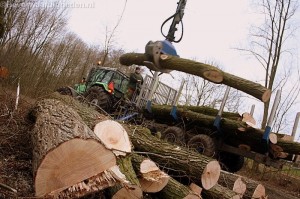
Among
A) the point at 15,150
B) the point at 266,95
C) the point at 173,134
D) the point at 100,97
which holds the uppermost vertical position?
the point at 266,95

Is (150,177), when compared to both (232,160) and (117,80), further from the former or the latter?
(117,80)

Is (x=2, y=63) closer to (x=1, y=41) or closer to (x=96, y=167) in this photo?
(x=1, y=41)

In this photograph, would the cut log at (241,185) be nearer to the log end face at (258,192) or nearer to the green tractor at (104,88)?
the log end face at (258,192)

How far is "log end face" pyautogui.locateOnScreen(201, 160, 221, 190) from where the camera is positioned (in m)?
4.21

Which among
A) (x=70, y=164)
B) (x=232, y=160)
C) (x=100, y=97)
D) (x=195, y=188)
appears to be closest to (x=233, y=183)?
(x=195, y=188)

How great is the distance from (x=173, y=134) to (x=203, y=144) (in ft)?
2.54

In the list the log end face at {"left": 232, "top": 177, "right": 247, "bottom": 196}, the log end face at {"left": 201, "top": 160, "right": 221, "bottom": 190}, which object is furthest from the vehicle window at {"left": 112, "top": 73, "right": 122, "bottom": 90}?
the log end face at {"left": 201, "top": 160, "right": 221, "bottom": 190}

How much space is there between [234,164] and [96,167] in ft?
18.6

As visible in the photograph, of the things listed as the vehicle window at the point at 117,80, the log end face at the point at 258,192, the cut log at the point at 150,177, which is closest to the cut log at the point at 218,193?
the log end face at the point at 258,192

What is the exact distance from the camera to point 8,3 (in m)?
17.3

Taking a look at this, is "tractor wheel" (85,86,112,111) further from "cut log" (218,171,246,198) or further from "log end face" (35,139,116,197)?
"log end face" (35,139,116,197)

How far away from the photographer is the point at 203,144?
668 centimetres

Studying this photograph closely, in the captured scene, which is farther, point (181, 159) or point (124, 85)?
point (124, 85)

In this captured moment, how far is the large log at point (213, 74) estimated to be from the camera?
5661 millimetres
